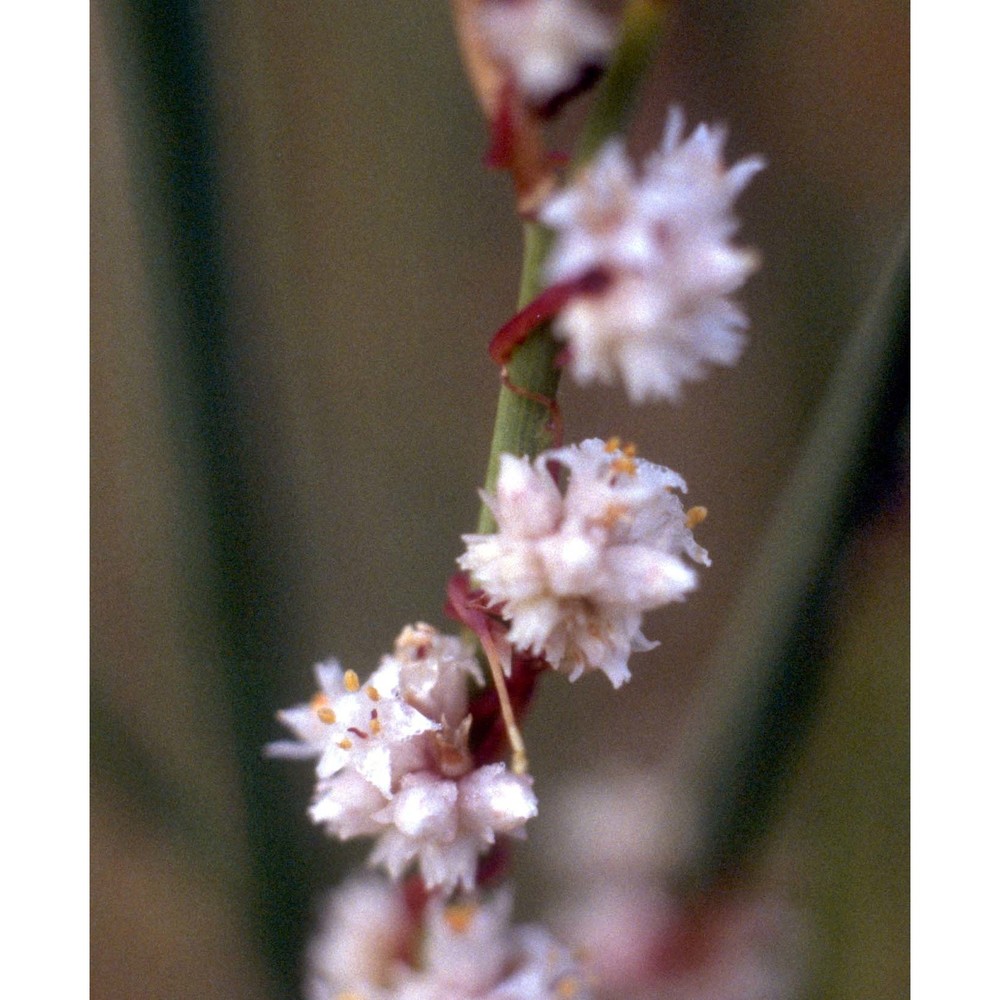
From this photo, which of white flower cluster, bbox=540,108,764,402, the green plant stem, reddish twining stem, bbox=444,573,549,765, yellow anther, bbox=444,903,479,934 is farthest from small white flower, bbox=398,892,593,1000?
white flower cluster, bbox=540,108,764,402

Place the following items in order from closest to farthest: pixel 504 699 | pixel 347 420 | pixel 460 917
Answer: pixel 504 699 → pixel 460 917 → pixel 347 420

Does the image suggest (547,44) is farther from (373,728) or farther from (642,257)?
(373,728)

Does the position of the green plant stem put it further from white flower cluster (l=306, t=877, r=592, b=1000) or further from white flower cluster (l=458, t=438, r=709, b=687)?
white flower cluster (l=306, t=877, r=592, b=1000)

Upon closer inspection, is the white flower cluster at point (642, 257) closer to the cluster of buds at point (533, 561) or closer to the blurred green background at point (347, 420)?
the cluster of buds at point (533, 561)

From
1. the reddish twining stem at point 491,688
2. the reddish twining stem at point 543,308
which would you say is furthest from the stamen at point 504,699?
the reddish twining stem at point 543,308

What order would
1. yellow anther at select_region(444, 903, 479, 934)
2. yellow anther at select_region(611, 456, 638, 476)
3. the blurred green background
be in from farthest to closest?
the blurred green background → yellow anther at select_region(444, 903, 479, 934) → yellow anther at select_region(611, 456, 638, 476)

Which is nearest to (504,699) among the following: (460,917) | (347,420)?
(460,917)
